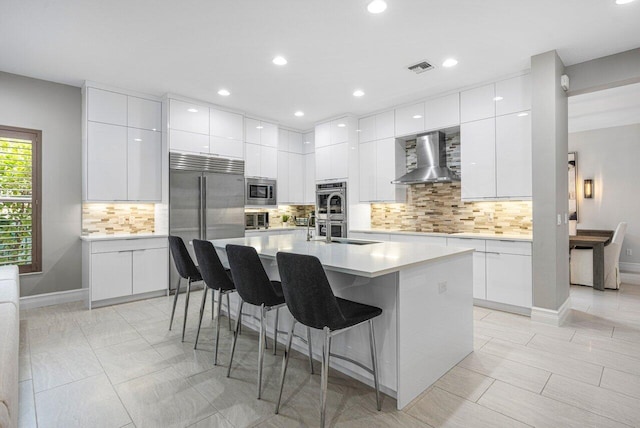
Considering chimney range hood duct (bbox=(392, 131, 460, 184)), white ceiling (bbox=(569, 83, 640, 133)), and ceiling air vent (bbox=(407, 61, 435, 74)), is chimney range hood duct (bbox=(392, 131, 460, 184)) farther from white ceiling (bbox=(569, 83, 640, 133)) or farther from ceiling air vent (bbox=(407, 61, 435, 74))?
white ceiling (bbox=(569, 83, 640, 133))

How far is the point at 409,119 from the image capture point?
16.5ft

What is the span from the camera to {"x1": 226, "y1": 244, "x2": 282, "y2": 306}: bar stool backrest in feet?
Answer: 7.00

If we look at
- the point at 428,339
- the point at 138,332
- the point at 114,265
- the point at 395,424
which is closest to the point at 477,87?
the point at 428,339

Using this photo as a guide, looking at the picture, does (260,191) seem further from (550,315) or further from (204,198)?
(550,315)

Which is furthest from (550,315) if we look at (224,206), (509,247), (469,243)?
(224,206)

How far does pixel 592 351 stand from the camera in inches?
110

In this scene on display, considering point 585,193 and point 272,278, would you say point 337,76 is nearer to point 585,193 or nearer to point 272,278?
point 272,278

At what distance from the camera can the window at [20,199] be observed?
3994 millimetres

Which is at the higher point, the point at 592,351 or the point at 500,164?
the point at 500,164

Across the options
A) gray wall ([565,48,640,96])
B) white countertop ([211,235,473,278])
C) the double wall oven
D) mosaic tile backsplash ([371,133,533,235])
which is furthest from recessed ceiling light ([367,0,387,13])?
the double wall oven

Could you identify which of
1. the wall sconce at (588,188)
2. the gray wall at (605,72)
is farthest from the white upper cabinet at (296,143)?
the wall sconce at (588,188)

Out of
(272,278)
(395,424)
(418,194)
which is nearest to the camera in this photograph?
(395,424)

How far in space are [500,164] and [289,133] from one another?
3950 mm

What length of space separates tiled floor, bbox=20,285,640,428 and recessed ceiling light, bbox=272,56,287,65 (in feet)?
9.47
